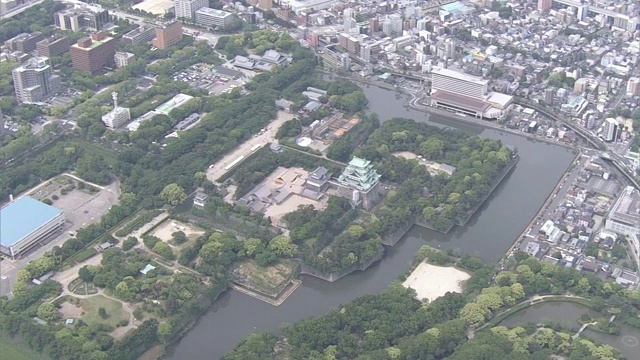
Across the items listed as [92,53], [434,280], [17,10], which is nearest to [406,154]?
[434,280]

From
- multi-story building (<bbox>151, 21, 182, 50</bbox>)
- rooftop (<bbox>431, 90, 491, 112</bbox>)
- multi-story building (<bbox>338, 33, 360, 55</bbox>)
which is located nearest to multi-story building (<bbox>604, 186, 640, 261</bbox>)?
rooftop (<bbox>431, 90, 491, 112</bbox>)

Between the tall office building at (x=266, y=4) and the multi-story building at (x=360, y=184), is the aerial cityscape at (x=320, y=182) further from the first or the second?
the tall office building at (x=266, y=4)

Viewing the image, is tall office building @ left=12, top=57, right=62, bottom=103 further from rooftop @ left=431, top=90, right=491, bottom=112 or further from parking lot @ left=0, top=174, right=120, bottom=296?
rooftop @ left=431, top=90, right=491, bottom=112

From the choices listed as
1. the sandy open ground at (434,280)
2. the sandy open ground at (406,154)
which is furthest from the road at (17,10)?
the sandy open ground at (434,280)

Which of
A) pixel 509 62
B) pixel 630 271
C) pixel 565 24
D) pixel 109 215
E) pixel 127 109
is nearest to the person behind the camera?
pixel 630 271

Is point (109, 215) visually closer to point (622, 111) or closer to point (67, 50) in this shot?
point (67, 50)

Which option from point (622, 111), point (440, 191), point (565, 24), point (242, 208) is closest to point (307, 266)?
point (242, 208)
